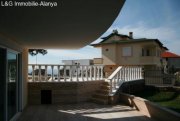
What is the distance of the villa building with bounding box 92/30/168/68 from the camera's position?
29922mm

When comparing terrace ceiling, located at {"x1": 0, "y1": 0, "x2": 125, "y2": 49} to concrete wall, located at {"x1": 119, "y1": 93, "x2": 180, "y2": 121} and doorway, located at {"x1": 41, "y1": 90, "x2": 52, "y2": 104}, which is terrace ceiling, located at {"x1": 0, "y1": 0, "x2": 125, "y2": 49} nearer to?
concrete wall, located at {"x1": 119, "y1": 93, "x2": 180, "y2": 121}

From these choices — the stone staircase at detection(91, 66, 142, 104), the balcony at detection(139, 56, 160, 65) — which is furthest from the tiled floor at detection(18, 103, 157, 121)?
the balcony at detection(139, 56, 160, 65)

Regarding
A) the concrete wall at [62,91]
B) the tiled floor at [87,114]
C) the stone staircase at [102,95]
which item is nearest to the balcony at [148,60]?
the stone staircase at [102,95]

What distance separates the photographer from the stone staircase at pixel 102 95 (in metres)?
11.9

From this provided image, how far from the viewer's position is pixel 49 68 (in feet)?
41.1

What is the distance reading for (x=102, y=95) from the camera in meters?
12.3

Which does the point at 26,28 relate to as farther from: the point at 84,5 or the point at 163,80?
the point at 163,80

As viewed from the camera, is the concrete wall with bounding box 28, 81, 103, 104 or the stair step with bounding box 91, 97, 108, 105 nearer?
the stair step with bounding box 91, 97, 108, 105

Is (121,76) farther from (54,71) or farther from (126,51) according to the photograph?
(126,51)

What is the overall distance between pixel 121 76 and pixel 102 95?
2787 millimetres

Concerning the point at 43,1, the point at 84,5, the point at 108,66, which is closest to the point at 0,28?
the point at 43,1

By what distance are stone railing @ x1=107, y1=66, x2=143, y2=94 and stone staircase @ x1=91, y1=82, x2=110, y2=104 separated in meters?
0.33

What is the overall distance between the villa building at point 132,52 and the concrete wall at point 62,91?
1881 centimetres

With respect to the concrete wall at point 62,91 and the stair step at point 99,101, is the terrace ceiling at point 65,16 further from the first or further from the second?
the stair step at point 99,101
